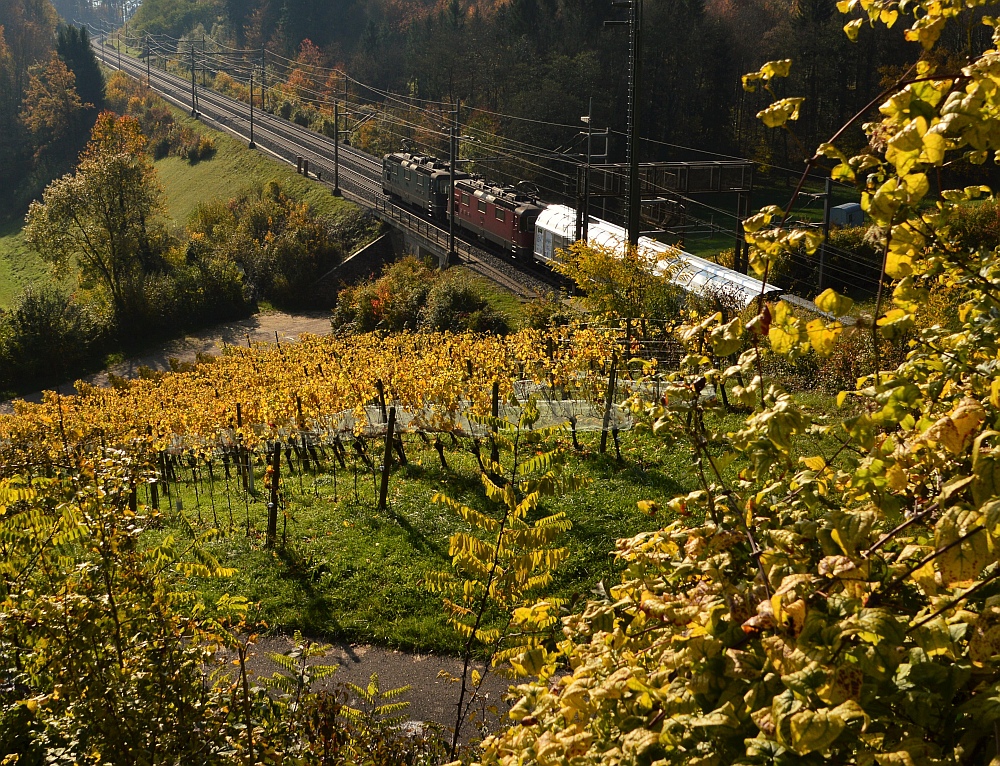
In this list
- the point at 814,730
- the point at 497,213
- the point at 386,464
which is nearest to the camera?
the point at 814,730

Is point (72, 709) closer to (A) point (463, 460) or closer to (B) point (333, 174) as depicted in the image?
(A) point (463, 460)

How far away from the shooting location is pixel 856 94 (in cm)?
4797

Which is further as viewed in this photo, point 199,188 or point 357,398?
point 199,188

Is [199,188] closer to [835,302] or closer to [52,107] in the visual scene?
[52,107]

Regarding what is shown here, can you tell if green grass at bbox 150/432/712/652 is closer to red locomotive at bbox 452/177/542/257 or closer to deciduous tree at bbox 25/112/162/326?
red locomotive at bbox 452/177/542/257

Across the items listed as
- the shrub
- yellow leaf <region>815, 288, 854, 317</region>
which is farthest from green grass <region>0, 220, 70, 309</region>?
yellow leaf <region>815, 288, 854, 317</region>

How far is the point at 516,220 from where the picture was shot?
3597 cm

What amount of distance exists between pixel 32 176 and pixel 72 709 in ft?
269

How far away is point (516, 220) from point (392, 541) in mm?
24961

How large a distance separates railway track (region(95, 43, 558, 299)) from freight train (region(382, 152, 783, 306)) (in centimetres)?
82

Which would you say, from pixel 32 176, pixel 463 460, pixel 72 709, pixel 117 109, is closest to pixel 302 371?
pixel 463 460

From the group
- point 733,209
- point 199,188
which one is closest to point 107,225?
point 199,188

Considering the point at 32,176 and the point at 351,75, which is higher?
the point at 351,75

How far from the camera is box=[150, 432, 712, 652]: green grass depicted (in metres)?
10.8
